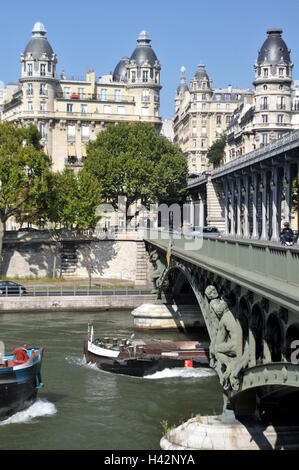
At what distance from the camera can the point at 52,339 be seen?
4472cm

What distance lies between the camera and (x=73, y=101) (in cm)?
9681

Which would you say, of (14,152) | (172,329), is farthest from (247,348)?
(14,152)

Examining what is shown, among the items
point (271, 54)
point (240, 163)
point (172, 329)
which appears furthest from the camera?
point (271, 54)

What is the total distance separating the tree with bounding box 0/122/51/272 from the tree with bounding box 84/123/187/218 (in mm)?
11831

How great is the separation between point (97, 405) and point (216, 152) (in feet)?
323

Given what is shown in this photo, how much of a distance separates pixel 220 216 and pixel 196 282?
57.9 metres

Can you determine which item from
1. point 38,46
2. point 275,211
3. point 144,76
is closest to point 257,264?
point 275,211

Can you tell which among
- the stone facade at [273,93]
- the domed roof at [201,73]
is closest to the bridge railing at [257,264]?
the stone facade at [273,93]

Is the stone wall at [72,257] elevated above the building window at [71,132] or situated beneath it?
situated beneath

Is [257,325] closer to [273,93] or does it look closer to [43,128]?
[43,128]

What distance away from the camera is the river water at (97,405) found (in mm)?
26031

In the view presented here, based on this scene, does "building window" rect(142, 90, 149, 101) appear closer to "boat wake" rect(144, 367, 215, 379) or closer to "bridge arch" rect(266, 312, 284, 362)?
"boat wake" rect(144, 367, 215, 379)

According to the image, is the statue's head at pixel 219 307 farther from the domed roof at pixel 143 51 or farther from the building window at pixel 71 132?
the domed roof at pixel 143 51

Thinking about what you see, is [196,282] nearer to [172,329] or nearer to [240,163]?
[172,329]
